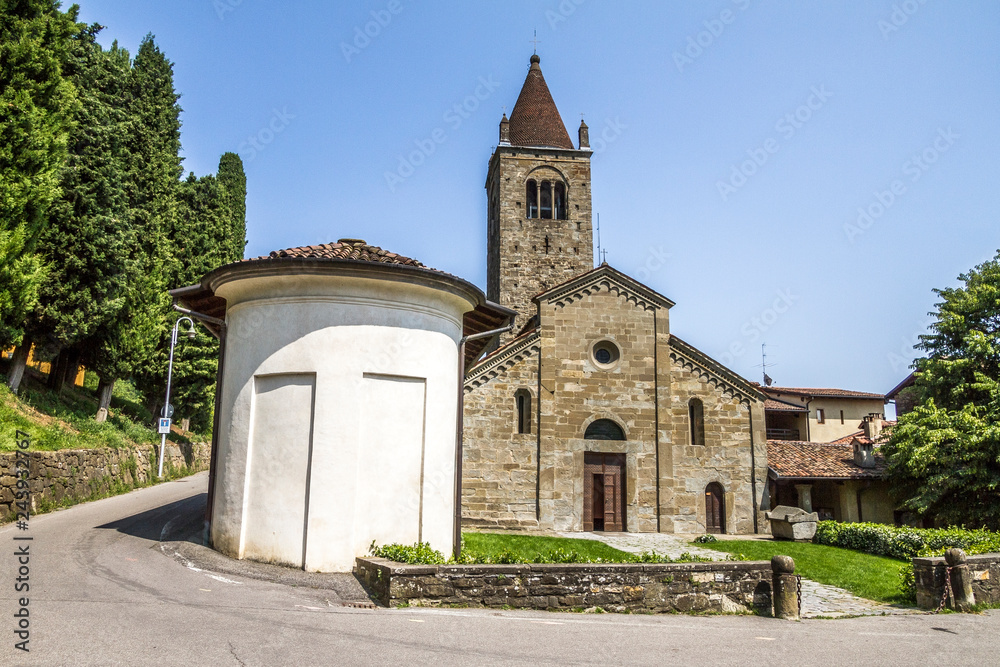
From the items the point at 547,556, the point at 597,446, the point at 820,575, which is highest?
the point at 597,446

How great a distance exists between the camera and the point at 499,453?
2380cm

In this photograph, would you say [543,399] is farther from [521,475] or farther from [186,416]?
[186,416]

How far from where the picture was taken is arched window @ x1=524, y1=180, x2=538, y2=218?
37.1 metres

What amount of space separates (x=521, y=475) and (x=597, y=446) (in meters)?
3.07

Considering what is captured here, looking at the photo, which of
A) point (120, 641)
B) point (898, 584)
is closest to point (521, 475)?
point (898, 584)

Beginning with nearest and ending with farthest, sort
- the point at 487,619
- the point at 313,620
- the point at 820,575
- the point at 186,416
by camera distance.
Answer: the point at 313,620, the point at 487,619, the point at 820,575, the point at 186,416

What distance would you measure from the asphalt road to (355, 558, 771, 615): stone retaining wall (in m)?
0.29

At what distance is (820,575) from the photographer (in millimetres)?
16047

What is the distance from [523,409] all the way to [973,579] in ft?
50.0

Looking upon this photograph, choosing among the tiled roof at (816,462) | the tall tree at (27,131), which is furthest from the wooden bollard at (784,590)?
the tall tree at (27,131)

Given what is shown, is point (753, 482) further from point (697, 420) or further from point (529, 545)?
point (529, 545)

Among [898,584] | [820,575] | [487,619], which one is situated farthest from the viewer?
[820,575]

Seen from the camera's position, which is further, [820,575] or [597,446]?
[597,446]

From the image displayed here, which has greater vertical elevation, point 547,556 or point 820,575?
point 547,556
